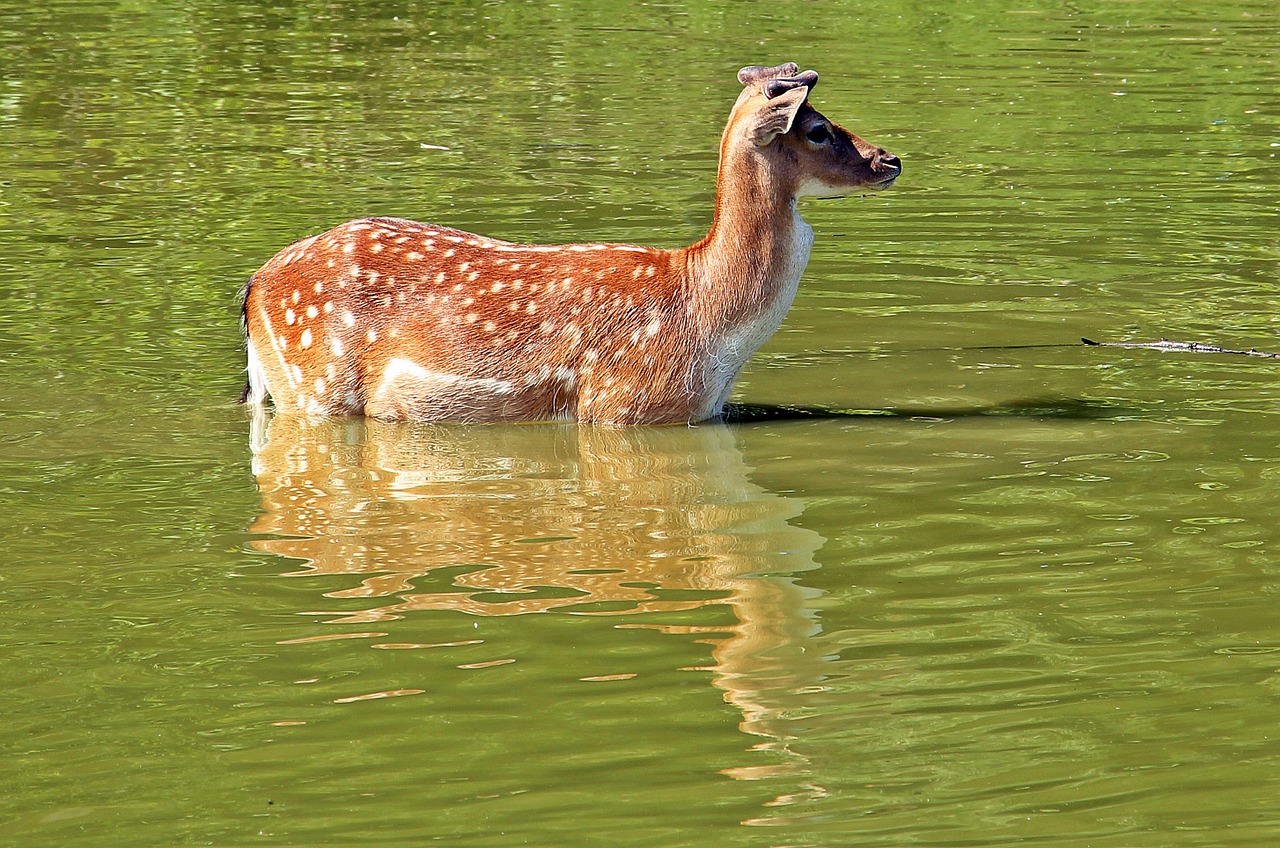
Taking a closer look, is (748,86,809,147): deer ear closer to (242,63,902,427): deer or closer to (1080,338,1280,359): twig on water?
(242,63,902,427): deer

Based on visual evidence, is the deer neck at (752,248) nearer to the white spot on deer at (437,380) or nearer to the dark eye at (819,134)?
the dark eye at (819,134)

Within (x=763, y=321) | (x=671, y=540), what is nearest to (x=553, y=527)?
(x=671, y=540)

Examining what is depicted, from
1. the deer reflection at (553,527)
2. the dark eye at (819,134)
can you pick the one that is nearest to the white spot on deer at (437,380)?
the deer reflection at (553,527)

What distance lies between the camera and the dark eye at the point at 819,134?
26.8 ft

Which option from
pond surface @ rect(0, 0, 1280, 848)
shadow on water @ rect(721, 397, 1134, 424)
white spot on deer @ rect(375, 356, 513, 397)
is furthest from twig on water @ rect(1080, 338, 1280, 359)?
white spot on deer @ rect(375, 356, 513, 397)

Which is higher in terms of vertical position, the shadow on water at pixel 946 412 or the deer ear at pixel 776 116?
the deer ear at pixel 776 116

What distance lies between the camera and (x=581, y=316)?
325 inches

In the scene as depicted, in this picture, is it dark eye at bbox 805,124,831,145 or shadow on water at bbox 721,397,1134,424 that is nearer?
dark eye at bbox 805,124,831,145

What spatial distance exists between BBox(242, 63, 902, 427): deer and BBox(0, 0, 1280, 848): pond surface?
16 centimetres

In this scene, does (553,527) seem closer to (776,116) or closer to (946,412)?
(776,116)

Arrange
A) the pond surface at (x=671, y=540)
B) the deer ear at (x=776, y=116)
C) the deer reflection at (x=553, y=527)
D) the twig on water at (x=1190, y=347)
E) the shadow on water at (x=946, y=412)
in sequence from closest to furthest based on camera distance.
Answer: the pond surface at (x=671, y=540) < the deer reflection at (x=553, y=527) < the deer ear at (x=776, y=116) < the shadow on water at (x=946, y=412) < the twig on water at (x=1190, y=347)

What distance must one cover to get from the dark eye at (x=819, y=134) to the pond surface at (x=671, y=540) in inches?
47.8

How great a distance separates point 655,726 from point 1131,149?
1085 cm

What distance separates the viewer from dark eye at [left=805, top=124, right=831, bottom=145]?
26.8 ft
